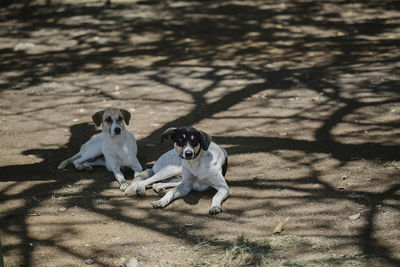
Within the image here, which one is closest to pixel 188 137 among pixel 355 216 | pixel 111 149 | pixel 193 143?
pixel 193 143

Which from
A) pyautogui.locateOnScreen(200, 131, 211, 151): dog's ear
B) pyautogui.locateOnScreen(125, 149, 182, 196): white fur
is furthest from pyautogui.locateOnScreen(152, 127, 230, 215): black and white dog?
pyautogui.locateOnScreen(125, 149, 182, 196): white fur

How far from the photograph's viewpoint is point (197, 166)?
232 inches

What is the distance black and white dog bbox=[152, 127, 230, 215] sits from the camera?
564cm

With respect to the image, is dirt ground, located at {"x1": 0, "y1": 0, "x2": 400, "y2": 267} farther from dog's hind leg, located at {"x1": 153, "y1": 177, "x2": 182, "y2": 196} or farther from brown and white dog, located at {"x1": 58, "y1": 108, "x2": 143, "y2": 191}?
dog's hind leg, located at {"x1": 153, "y1": 177, "x2": 182, "y2": 196}

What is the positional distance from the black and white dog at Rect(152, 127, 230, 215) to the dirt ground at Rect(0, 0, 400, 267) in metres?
0.12

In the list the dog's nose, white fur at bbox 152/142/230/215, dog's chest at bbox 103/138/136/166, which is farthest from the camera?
A: dog's chest at bbox 103/138/136/166

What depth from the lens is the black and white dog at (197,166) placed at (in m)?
5.64

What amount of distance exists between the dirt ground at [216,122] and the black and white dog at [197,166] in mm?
122

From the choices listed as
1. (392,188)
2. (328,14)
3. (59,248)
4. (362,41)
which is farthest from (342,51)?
(59,248)

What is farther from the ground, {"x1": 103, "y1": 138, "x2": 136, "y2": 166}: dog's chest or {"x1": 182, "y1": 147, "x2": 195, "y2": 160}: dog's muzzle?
{"x1": 182, "y1": 147, "x2": 195, "y2": 160}: dog's muzzle

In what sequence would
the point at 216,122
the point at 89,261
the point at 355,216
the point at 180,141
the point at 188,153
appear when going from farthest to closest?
the point at 216,122 → the point at 180,141 → the point at 188,153 → the point at 355,216 → the point at 89,261

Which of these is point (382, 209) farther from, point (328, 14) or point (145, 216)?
point (328, 14)

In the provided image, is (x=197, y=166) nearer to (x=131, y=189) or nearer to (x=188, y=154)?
(x=188, y=154)

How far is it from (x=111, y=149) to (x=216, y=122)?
84.5 inches
